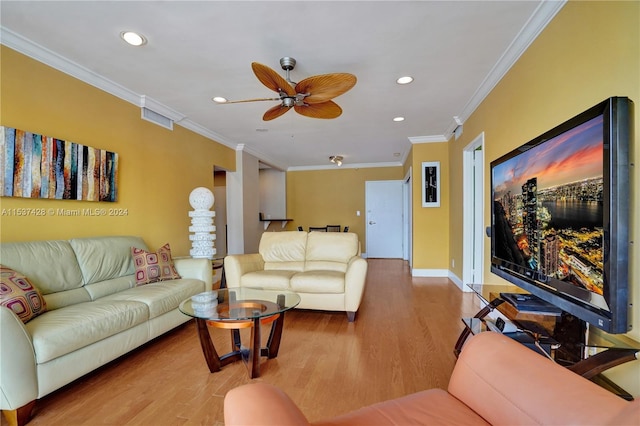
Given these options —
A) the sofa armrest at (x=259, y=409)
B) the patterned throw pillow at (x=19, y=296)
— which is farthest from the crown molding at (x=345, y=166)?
the sofa armrest at (x=259, y=409)

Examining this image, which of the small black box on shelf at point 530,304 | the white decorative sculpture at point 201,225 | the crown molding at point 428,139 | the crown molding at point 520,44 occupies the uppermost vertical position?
the crown molding at point 520,44

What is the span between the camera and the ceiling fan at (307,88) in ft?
6.80

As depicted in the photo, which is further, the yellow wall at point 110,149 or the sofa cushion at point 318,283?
the sofa cushion at point 318,283

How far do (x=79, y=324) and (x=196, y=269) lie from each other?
1.31 m

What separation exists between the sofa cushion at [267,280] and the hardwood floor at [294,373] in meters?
0.40

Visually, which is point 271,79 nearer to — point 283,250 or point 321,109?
point 321,109

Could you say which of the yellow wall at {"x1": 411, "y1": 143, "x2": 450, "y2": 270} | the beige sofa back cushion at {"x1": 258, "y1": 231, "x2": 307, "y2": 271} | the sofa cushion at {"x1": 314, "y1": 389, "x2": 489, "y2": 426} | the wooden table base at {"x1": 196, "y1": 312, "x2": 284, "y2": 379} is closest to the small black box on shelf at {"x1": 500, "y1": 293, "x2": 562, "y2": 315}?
the sofa cushion at {"x1": 314, "y1": 389, "x2": 489, "y2": 426}

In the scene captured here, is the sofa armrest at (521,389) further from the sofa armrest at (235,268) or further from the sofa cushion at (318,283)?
the sofa armrest at (235,268)

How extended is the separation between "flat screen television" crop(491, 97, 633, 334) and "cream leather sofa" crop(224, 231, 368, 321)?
5.01ft

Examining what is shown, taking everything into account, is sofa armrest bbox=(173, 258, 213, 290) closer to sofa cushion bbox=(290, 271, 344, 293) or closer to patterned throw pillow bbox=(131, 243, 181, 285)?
patterned throw pillow bbox=(131, 243, 181, 285)

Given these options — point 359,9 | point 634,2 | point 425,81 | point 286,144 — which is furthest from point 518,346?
point 286,144

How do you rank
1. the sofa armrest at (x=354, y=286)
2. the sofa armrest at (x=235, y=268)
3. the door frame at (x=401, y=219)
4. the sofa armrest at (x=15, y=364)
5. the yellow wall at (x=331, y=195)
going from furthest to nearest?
the yellow wall at (x=331, y=195), the door frame at (x=401, y=219), the sofa armrest at (x=235, y=268), the sofa armrest at (x=354, y=286), the sofa armrest at (x=15, y=364)

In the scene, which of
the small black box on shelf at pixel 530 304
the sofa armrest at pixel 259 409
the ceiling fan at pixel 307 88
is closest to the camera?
the sofa armrest at pixel 259 409

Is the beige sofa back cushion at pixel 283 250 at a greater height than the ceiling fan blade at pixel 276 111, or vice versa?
the ceiling fan blade at pixel 276 111
